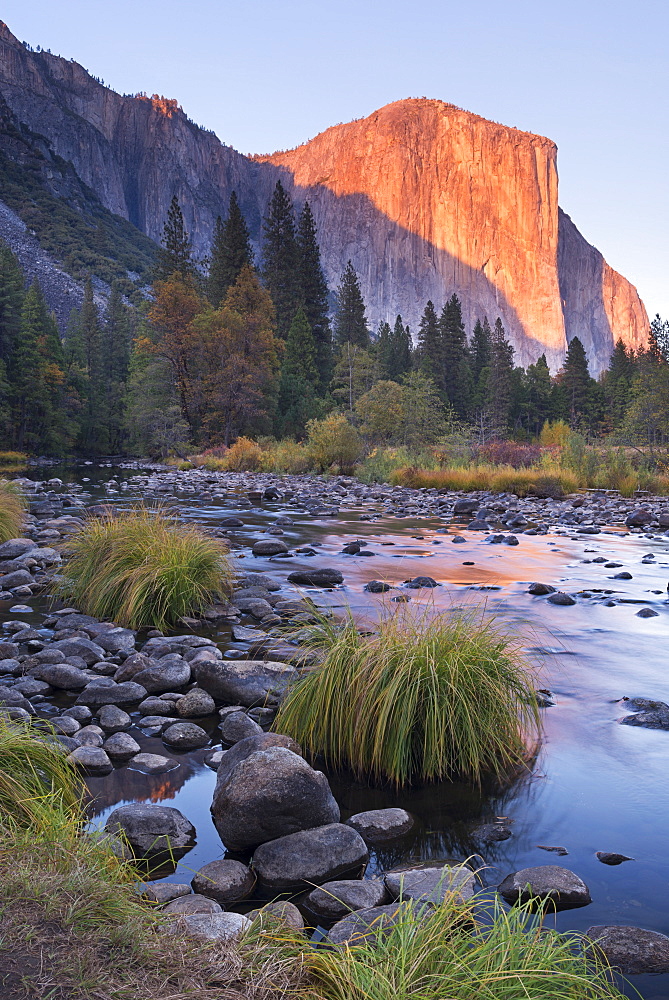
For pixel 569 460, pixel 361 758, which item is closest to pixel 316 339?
pixel 569 460

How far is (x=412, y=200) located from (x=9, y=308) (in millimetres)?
148129

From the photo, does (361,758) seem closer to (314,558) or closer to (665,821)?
(665,821)

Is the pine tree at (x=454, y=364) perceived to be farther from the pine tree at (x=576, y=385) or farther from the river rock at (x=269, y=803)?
the river rock at (x=269, y=803)

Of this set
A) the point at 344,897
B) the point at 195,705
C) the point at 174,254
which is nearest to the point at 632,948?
the point at 344,897

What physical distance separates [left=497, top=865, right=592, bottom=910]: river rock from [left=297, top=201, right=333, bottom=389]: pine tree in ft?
168

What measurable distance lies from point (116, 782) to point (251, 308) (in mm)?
41785

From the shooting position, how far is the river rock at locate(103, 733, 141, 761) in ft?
12.9

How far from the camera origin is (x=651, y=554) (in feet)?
36.4

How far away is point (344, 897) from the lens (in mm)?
2643

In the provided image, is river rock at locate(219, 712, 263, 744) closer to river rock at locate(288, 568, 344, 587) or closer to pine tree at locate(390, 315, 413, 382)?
river rock at locate(288, 568, 344, 587)

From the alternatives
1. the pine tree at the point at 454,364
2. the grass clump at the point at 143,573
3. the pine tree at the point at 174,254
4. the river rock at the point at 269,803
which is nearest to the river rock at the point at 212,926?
the river rock at the point at 269,803

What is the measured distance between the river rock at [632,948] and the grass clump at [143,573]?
4812 millimetres

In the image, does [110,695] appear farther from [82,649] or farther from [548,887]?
[548,887]

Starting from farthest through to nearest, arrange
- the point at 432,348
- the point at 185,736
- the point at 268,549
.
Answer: the point at 432,348
the point at 268,549
the point at 185,736
